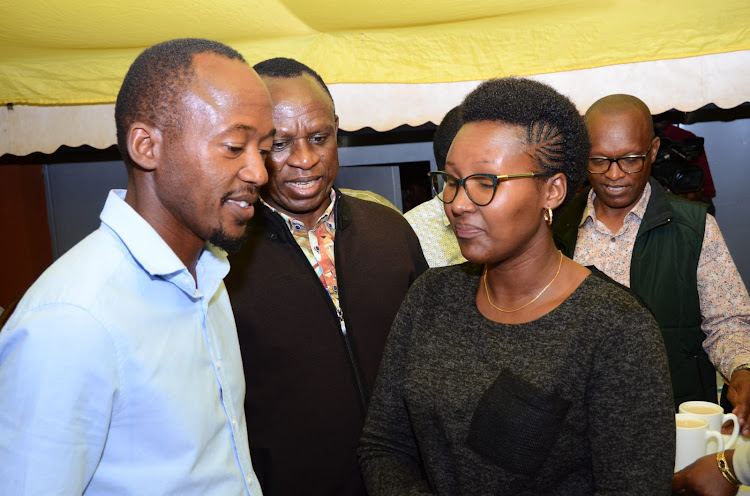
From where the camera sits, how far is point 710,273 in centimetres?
245

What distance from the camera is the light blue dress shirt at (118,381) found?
0.99 m

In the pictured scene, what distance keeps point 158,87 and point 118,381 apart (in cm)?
55

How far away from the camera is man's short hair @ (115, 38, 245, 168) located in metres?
1.25

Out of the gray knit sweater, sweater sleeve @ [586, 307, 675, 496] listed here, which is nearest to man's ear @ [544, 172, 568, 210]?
the gray knit sweater

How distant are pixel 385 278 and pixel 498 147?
0.65 m

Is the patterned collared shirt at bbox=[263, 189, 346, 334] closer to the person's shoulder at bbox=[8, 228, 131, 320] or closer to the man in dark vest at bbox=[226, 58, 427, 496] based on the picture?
the man in dark vest at bbox=[226, 58, 427, 496]

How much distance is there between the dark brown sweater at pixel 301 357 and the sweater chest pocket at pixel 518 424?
52 centimetres

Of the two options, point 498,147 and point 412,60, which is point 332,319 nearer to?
point 498,147

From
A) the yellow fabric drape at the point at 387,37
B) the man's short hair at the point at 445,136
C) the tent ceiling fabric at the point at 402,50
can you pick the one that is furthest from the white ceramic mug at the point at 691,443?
the yellow fabric drape at the point at 387,37

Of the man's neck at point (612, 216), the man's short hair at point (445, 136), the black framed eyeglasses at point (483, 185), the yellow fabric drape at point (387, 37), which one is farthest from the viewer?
the yellow fabric drape at point (387, 37)

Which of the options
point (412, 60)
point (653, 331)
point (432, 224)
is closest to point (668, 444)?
point (653, 331)

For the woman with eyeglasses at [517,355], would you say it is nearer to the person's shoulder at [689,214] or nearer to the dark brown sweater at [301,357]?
the dark brown sweater at [301,357]

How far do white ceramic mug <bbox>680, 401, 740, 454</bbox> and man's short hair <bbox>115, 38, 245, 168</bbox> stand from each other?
1.51m

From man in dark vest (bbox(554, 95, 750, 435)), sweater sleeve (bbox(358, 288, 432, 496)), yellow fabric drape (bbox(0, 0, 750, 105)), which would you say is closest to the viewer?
sweater sleeve (bbox(358, 288, 432, 496))
